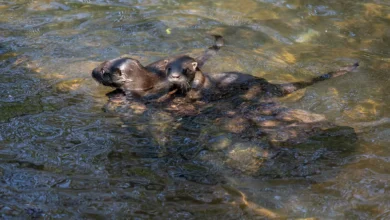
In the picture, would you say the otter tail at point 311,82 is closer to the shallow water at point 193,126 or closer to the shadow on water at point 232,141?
the shallow water at point 193,126

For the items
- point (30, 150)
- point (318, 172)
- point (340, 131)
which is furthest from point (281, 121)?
point (30, 150)

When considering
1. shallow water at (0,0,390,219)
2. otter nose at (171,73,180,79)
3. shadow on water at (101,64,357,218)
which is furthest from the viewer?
otter nose at (171,73,180,79)

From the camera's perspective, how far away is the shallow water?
3071 millimetres

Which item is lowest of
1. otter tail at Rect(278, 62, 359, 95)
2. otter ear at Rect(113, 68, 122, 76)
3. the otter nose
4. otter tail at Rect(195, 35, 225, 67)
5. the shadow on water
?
the shadow on water

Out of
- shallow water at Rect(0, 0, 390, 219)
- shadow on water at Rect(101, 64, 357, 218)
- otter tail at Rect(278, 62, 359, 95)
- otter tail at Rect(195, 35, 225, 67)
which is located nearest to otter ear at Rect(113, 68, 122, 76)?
shadow on water at Rect(101, 64, 357, 218)

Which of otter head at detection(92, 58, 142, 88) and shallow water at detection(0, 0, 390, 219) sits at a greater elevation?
otter head at detection(92, 58, 142, 88)

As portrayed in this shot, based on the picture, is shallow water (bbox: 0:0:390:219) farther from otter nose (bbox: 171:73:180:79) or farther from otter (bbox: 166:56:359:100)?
otter nose (bbox: 171:73:180:79)

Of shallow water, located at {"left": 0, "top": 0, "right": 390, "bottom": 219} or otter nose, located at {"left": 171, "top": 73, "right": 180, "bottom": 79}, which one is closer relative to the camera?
shallow water, located at {"left": 0, "top": 0, "right": 390, "bottom": 219}

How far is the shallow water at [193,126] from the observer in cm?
307

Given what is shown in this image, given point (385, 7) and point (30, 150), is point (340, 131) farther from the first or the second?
point (385, 7)

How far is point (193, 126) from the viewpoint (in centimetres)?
410

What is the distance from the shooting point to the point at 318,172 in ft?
11.1

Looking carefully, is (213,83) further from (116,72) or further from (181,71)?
(116,72)

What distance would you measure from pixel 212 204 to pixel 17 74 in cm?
310
